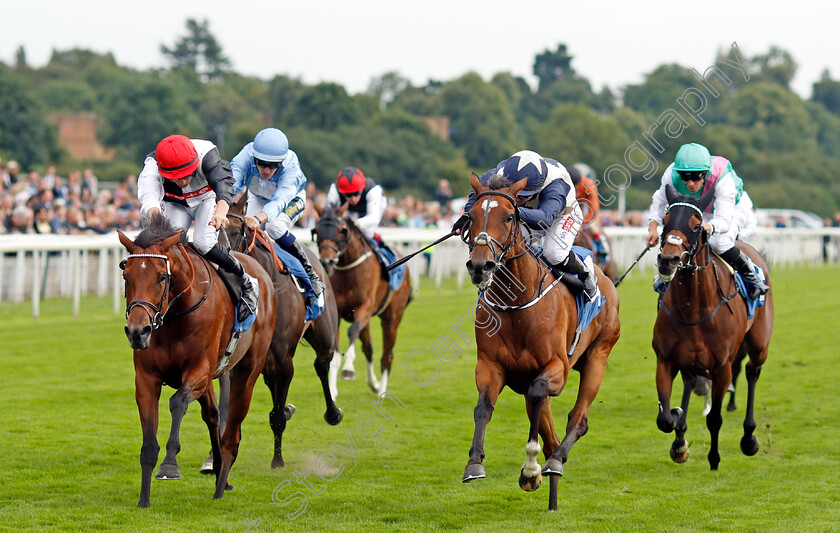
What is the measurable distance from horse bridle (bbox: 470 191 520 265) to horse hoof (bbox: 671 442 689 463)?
2.03 metres

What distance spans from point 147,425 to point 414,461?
197 centimetres

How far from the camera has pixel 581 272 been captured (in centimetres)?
549

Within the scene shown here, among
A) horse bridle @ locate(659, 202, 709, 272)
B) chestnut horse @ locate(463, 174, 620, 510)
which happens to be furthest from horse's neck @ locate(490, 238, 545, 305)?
horse bridle @ locate(659, 202, 709, 272)

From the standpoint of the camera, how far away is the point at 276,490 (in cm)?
556

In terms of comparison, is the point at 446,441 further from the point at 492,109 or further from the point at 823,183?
the point at 492,109

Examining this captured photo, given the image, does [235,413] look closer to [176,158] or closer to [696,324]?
[176,158]

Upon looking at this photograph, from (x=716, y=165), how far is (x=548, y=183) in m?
1.79

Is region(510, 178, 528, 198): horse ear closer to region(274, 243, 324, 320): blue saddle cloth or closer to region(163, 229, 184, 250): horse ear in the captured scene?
region(163, 229, 184, 250): horse ear

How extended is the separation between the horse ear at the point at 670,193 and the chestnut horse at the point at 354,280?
319 centimetres

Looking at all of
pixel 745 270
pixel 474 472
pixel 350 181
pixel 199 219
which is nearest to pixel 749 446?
pixel 745 270

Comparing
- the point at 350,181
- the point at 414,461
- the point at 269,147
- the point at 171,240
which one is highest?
the point at 269,147

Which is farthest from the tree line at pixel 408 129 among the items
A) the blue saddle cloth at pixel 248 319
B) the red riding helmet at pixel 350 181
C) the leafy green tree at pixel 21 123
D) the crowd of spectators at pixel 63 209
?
the blue saddle cloth at pixel 248 319

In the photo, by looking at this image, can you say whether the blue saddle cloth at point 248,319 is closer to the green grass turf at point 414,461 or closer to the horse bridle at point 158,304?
the horse bridle at point 158,304

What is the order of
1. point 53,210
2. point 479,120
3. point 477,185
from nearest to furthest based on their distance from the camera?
point 477,185, point 53,210, point 479,120
